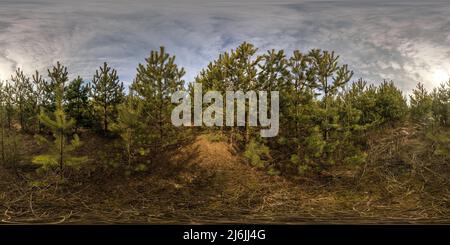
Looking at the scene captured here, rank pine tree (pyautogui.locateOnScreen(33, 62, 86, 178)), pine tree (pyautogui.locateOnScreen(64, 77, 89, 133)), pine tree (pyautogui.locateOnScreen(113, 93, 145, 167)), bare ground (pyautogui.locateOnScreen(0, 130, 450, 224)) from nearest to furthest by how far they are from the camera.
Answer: bare ground (pyautogui.locateOnScreen(0, 130, 450, 224)), pine tree (pyautogui.locateOnScreen(33, 62, 86, 178)), pine tree (pyautogui.locateOnScreen(113, 93, 145, 167)), pine tree (pyautogui.locateOnScreen(64, 77, 89, 133))

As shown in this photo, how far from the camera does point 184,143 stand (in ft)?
51.6

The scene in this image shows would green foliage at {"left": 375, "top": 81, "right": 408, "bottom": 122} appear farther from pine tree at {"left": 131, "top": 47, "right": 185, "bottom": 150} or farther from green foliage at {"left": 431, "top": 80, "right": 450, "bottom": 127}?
pine tree at {"left": 131, "top": 47, "right": 185, "bottom": 150}

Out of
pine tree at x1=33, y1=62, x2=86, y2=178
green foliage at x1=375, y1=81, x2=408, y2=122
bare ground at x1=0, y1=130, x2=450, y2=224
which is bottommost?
bare ground at x1=0, y1=130, x2=450, y2=224

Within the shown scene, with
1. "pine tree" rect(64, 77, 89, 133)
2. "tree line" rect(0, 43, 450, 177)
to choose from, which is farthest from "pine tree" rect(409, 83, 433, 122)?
"pine tree" rect(64, 77, 89, 133)

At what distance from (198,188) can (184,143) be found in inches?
152

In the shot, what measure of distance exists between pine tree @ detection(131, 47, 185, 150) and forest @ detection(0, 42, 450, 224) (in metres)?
0.04

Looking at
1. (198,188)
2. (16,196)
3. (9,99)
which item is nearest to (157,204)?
(198,188)

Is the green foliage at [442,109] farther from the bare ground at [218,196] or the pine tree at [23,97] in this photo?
the pine tree at [23,97]

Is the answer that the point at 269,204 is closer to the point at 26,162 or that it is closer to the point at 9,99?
the point at 26,162

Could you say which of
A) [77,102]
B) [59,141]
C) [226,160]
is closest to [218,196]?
[226,160]

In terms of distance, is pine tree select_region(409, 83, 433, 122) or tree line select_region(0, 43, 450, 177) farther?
pine tree select_region(409, 83, 433, 122)

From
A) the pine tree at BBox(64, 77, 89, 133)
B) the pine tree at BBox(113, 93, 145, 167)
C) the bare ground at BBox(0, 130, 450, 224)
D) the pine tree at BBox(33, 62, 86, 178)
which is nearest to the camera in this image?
the bare ground at BBox(0, 130, 450, 224)

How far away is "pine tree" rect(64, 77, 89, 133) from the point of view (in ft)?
55.2

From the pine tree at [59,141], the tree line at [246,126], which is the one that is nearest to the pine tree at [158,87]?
the tree line at [246,126]
